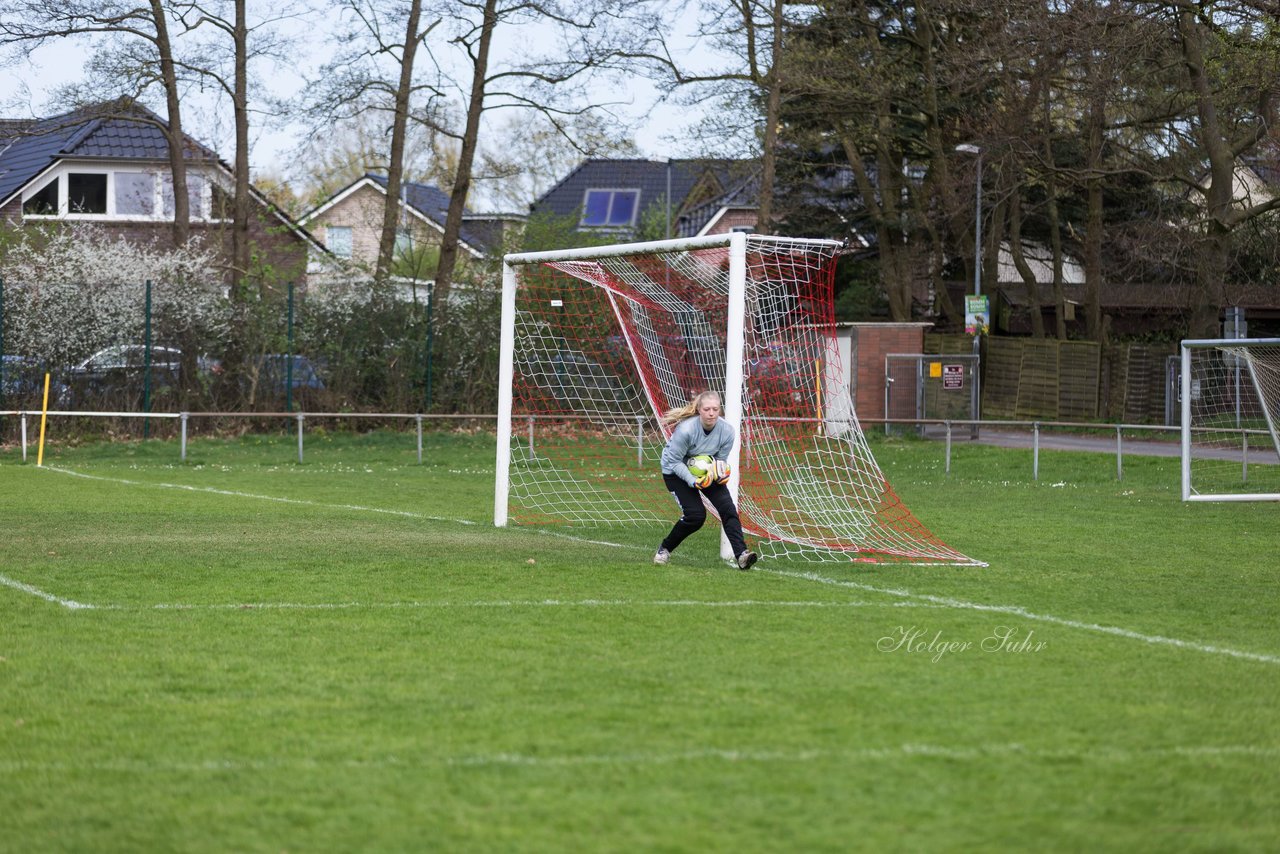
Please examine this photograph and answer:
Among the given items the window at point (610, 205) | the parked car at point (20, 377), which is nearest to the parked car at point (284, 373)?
the parked car at point (20, 377)

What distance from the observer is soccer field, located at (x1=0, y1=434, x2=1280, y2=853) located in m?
4.52

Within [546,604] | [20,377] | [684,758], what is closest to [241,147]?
[20,377]

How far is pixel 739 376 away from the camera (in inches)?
425

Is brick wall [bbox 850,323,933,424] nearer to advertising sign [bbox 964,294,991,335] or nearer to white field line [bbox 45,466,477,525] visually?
advertising sign [bbox 964,294,991,335]

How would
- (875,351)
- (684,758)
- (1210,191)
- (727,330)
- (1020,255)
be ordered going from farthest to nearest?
(1020,255)
(875,351)
(1210,191)
(727,330)
(684,758)

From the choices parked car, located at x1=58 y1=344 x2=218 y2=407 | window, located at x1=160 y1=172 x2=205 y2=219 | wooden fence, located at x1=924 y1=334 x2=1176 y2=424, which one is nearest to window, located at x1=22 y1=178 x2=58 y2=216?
window, located at x1=160 y1=172 x2=205 y2=219

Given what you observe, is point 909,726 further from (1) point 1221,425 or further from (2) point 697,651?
(1) point 1221,425

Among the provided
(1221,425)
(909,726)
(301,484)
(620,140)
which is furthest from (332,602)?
(620,140)

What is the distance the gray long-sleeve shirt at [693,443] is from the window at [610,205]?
47.6 meters

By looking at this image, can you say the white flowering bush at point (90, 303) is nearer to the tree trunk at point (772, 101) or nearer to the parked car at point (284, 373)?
the parked car at point (284, 373)

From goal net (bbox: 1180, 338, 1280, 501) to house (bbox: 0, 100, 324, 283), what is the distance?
22.2 meters

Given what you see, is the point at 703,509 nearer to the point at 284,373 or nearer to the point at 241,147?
the point at 284,373

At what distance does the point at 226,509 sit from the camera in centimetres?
1462

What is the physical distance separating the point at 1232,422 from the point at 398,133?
16320 millimetres
